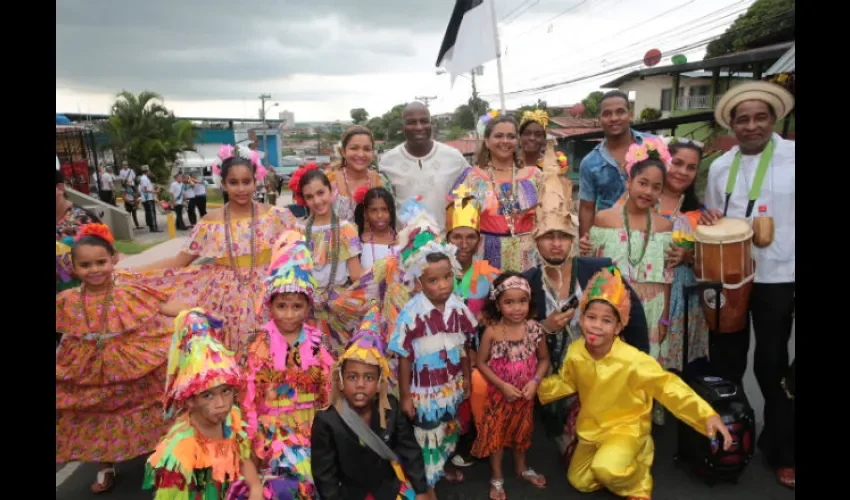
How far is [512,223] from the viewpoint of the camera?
4371 millimetres

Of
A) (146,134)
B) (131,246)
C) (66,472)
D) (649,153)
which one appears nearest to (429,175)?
(649,153)

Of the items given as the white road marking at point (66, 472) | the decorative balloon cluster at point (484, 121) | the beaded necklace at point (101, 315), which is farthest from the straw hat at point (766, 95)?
the white road marking at point (66, 472)

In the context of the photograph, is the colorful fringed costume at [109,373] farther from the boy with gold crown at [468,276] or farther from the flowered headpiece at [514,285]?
the flowered headpiece at [514,285]

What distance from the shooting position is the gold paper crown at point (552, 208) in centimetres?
384

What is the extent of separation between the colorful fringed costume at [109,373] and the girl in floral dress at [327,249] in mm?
1091

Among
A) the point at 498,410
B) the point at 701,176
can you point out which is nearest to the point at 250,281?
the point at 498,410

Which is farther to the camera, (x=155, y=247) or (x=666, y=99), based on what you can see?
(x=666, y=99)

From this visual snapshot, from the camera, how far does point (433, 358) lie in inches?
132

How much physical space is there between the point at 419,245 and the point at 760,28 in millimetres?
27834

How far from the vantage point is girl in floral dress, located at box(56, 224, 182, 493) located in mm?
3516

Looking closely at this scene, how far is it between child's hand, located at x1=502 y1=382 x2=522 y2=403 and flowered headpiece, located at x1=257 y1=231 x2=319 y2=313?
51.9 inches

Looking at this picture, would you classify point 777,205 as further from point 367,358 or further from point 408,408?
point 367,358

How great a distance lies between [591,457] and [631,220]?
1.65 meters
